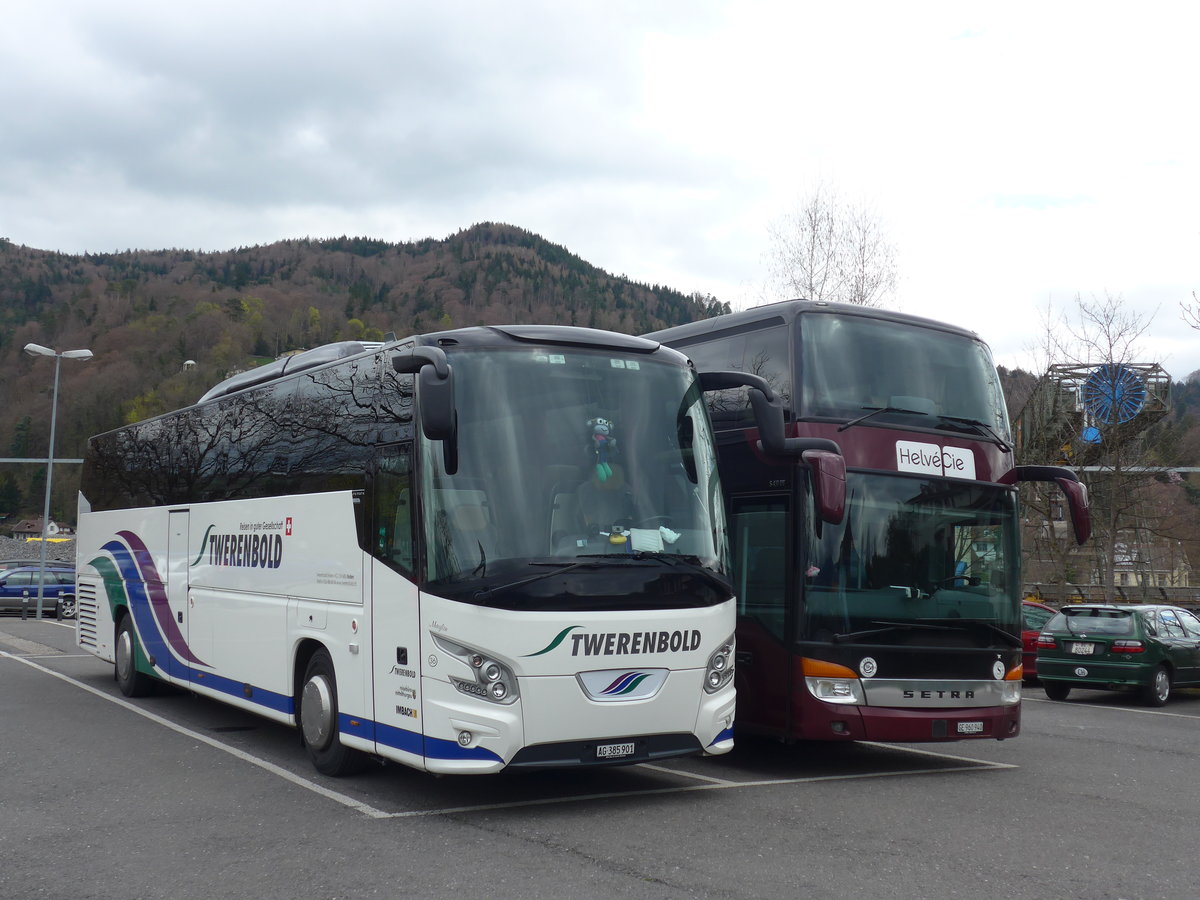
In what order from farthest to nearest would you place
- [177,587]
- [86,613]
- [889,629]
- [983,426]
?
[86,613], [177,587], [983,426], [889,629]

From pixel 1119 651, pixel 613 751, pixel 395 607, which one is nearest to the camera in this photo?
pixel 613 751

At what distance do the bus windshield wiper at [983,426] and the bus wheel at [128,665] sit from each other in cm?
972

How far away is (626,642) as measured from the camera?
303 inches

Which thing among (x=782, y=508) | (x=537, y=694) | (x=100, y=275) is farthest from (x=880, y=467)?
(x=100, y=275)

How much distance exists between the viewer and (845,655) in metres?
9.21

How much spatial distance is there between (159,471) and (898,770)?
8.71m

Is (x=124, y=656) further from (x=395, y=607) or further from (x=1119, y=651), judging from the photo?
(x=1119, y=651)

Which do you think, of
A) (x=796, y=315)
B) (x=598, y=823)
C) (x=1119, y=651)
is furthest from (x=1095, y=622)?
(x=598, y=823)

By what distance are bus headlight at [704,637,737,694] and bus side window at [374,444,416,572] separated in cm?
213

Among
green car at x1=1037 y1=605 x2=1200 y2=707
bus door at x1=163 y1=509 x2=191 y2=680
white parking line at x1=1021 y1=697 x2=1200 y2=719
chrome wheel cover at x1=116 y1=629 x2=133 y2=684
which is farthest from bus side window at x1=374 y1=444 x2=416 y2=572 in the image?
green car at x1=1037 y1=605 x2=1200 y2=707

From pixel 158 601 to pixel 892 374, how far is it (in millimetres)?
8456

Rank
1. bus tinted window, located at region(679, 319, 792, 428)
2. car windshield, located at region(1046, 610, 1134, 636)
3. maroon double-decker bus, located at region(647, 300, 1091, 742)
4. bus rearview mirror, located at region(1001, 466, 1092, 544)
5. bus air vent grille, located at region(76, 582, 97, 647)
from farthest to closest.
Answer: car windshield, located at region(1046, 610, 1134, 636), bus air vent grille, located at region(76, 582, 97, 647), bus rearview mirror, located at region(1001, 466, 1092, 544), bus tinted window, located at region(679, 319, 792, 428), maroon double-decker bus, located at region(647, 300, 1091, 742)

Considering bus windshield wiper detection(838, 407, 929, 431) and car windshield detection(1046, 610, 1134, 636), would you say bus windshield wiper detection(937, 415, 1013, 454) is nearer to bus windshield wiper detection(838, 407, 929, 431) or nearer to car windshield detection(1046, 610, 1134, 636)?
bus windshield wiper detection(838, 407, 929, 431)

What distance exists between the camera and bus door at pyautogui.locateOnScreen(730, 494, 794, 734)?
947cm
